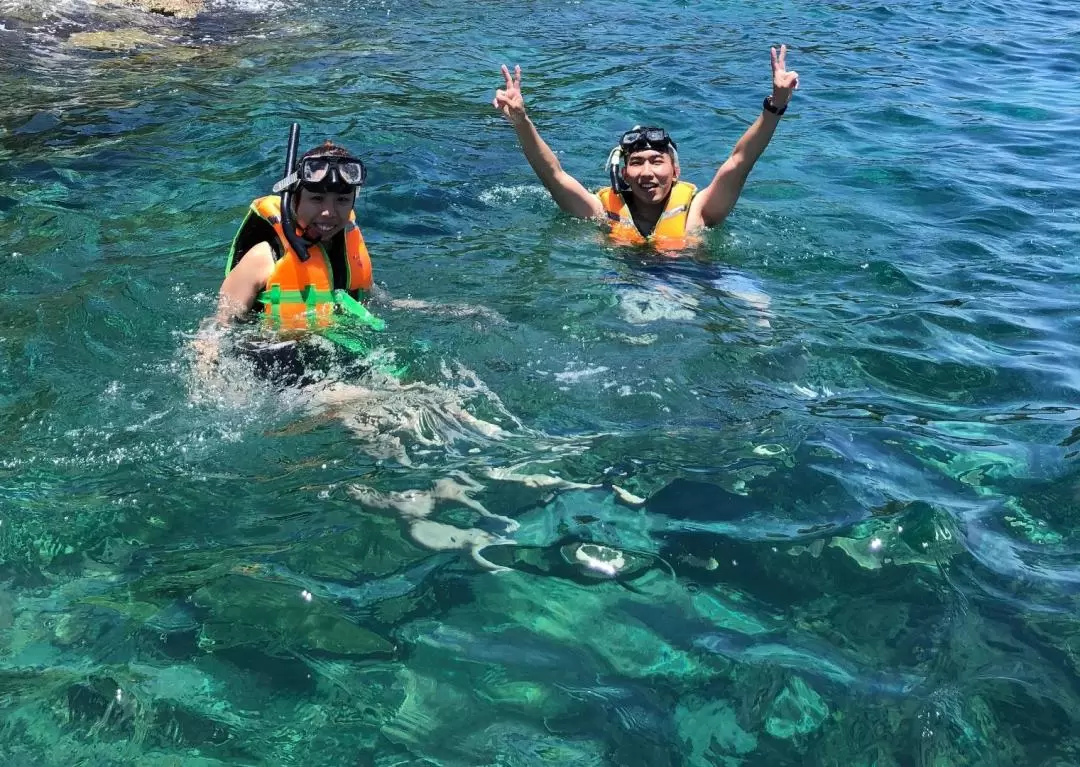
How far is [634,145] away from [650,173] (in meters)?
0.23

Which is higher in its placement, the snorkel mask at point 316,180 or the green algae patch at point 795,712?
the snorkel mask at point 316,180

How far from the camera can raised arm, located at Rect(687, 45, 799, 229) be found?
5871 mm

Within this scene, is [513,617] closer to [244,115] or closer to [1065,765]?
[1065,765]

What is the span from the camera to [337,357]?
15.9 ft

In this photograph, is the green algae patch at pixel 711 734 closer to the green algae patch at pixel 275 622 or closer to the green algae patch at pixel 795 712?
the green algae patch at pixel 795 712

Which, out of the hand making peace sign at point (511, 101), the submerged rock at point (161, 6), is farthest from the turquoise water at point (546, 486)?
the submerged rock at point (161, 6)

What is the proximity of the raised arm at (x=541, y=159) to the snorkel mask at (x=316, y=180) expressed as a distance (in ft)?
5.25

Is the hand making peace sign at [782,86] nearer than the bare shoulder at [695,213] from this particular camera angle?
Yes

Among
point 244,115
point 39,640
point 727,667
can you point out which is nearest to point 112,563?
point 39,640

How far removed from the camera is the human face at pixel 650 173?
6.65 m

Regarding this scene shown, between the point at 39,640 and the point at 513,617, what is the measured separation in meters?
1.51

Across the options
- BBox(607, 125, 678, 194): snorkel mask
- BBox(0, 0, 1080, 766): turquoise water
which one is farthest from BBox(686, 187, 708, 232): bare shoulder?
BBox(607, 125, 678, 194): snorkel mask

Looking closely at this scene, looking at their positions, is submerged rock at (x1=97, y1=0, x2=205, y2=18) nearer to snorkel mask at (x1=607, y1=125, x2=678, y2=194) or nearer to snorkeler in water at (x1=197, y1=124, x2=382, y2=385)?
snorkel mask at (x1=607, y1=125, x2=678, y2=194)

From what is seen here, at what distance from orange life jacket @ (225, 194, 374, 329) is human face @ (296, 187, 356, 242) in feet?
0.34
